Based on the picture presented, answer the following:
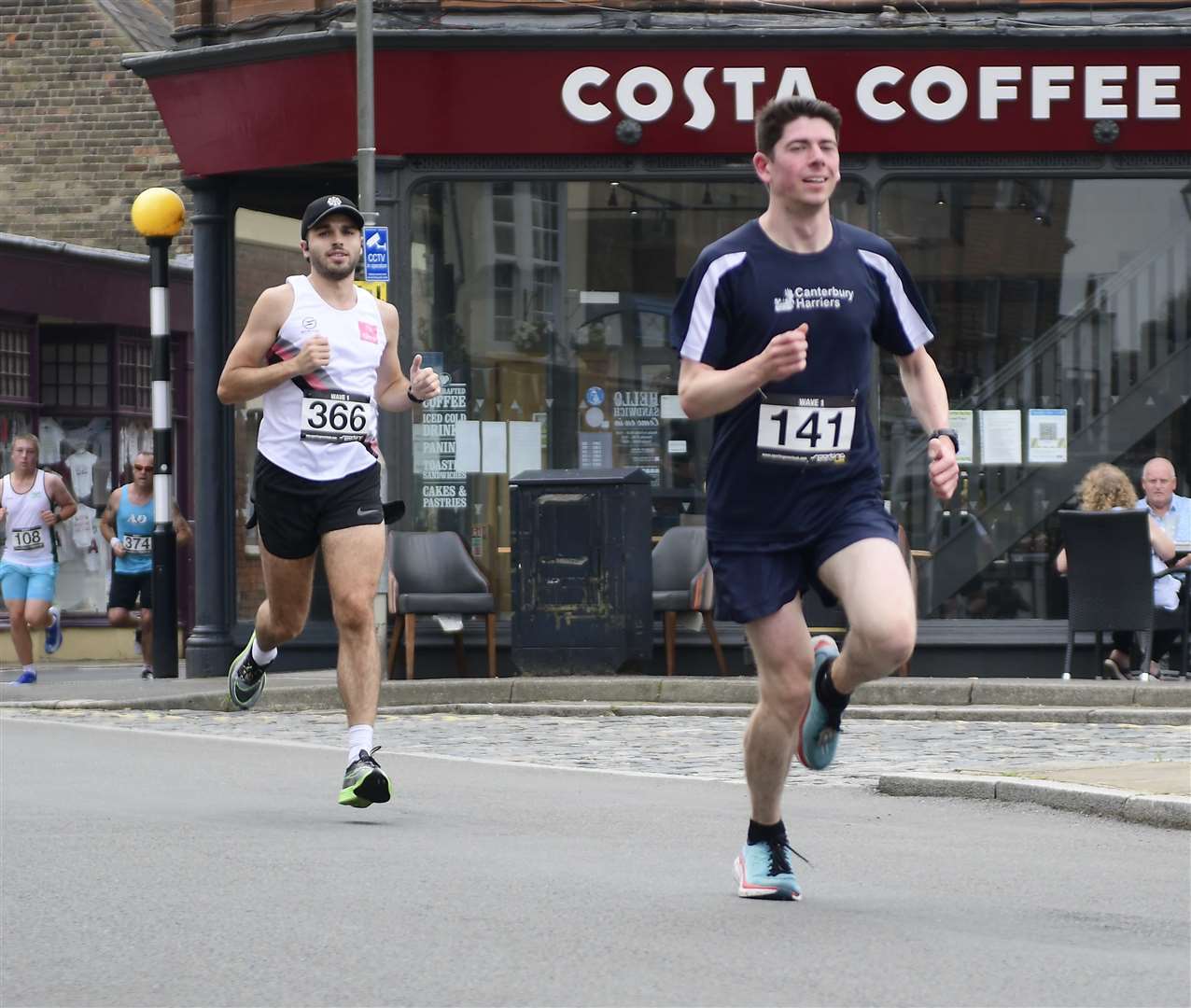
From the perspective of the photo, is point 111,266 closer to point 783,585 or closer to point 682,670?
point 682,670

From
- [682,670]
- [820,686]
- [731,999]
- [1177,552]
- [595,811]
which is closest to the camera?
[731,999]

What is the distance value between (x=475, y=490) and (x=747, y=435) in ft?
35.5

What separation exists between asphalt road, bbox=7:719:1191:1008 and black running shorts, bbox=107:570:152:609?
28.0 feet

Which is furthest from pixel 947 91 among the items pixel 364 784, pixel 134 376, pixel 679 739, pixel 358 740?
pixel 134 376

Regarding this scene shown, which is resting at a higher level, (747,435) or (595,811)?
(747,435)

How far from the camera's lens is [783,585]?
6.07 m

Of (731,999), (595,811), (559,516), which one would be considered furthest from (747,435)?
(559,516)

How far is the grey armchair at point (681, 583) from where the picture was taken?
15.5 m

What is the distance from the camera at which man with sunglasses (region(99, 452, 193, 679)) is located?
1773 centimetres

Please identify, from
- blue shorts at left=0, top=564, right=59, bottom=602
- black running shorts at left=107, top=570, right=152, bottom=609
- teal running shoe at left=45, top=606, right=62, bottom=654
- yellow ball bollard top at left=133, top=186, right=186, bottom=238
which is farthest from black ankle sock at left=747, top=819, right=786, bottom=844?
teal running shoe at left=45, top=606, right=62, bottom=654

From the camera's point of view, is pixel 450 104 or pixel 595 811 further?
pixel 450 104

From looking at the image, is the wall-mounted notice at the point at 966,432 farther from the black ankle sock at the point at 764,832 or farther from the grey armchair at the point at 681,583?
the black ankle sock at the point at 764,832

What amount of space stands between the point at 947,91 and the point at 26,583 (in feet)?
25.7

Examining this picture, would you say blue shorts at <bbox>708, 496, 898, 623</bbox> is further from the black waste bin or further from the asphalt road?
the black waste bin
